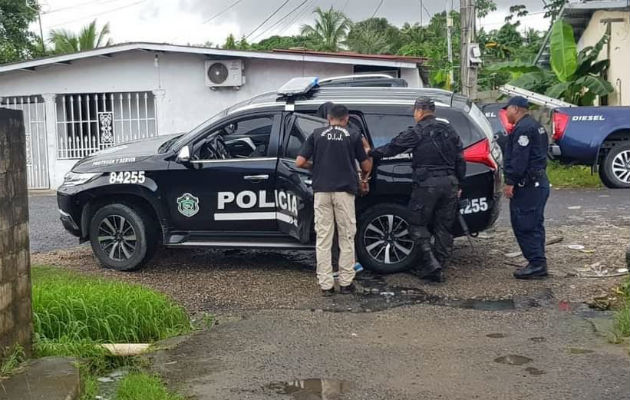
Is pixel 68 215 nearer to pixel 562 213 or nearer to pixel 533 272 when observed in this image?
pixel 533 272

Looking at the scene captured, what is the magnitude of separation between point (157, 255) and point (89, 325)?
10.1ft

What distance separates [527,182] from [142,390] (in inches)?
170

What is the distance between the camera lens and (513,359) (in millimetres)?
5379

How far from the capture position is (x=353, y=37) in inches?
1750

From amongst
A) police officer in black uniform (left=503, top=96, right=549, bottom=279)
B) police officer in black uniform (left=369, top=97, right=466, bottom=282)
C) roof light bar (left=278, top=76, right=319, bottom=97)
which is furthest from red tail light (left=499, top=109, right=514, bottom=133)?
roof light bar (left=278, top=76, right=319, bottom=97)

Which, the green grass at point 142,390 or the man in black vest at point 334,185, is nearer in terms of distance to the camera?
the green grass at point 142,390

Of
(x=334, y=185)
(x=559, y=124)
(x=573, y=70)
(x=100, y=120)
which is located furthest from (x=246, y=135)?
(x=573, y=70)

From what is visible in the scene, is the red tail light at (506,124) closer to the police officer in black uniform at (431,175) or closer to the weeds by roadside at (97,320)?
the police officer in black uniform at (431,175)

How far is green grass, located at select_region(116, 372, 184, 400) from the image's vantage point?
15.3 feet

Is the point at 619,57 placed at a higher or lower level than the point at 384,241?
higher

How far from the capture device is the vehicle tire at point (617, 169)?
553 inches

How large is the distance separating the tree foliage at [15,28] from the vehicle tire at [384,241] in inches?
760

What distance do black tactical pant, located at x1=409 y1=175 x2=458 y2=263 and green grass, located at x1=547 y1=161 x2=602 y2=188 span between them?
27.1 ft

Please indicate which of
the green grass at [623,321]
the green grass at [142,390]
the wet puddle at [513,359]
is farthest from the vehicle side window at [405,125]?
the green grass at [142,390]
